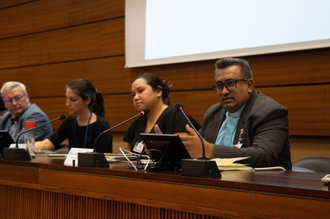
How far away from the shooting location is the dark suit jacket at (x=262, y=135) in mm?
1485

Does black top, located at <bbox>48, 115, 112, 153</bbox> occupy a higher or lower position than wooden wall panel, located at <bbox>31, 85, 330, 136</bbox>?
lower

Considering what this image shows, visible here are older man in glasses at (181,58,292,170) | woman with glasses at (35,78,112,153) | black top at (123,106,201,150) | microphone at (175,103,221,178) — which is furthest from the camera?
woman with glasses at (35,78,112,153)

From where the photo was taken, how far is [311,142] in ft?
9.07

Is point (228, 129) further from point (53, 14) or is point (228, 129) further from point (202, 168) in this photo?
point (53, 14)

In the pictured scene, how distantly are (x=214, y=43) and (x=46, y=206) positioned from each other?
2.30 meters

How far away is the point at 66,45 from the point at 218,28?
2284mm

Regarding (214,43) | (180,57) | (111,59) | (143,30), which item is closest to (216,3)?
(214,43)

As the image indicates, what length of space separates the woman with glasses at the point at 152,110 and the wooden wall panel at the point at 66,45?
1534 millimetres

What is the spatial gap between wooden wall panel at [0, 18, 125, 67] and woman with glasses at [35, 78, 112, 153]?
1.18 meters

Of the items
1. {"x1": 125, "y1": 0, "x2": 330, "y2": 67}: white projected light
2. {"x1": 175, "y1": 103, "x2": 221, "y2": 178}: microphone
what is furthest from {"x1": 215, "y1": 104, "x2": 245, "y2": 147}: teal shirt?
{"x1": 125, "y1": 0, "x2": 330, "y2": 67}: white projected light

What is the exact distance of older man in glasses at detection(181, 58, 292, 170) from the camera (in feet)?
4.86

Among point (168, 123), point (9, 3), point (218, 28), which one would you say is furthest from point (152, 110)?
point (9, 3)

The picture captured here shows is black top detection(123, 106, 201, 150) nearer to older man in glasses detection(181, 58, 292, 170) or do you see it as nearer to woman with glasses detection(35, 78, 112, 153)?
older man in glasses detection(181, 58, 292, 170)

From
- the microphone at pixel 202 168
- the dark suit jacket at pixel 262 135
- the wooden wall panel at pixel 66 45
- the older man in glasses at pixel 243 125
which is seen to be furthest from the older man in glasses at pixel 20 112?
the microphone at pixel 202 168
